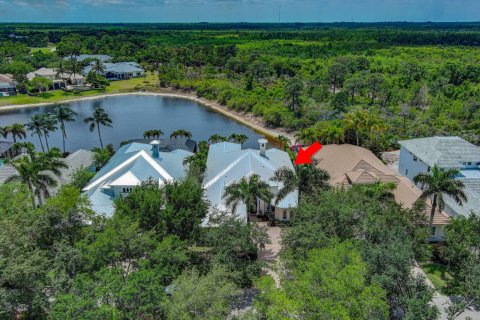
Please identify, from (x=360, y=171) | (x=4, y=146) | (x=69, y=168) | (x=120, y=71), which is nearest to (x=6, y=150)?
(x=4, y=146)

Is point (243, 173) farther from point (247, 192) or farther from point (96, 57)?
point (96, 57)

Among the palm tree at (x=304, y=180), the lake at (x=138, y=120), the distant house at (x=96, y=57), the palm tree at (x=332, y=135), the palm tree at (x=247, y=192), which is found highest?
the distant house at (x=96, y=57)

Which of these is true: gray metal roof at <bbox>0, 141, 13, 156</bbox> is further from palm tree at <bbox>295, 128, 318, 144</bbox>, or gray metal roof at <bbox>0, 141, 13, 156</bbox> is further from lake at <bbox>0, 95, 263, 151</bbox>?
palm tree at <bbox>295, 128, 318, 144</bbox>

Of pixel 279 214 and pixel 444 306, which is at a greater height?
pixel 279 214

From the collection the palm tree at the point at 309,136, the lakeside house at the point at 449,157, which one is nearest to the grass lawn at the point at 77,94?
the palm tree at the point at 309,136

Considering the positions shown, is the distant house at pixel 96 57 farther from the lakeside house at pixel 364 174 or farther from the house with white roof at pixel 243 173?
the lakeside house at pixel 364 174

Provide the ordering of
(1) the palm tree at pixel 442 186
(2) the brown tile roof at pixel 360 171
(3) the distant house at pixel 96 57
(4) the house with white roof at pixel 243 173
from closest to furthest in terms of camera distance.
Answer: (1) the palm tree at pixel 442 186
(2) the brown tile roof at pixel 360 171
(4) the house with white roof at pixel 243 173
(3) the distant house at pixel 96 57
